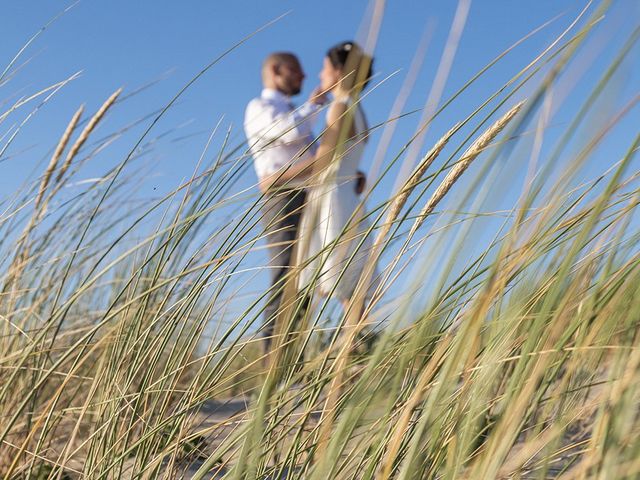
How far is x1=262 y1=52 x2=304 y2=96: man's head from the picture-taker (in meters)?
3.42

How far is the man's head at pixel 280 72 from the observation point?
3.42m

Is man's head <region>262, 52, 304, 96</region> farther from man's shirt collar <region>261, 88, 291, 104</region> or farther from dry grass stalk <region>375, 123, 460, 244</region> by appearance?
dry grass stalk <region>375, 123, 460, 244</region>

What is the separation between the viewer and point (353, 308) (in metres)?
0.89

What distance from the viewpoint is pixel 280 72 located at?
→ 135 inches

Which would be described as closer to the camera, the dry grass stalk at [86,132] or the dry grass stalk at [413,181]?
the dry grass stalk at [413,181]

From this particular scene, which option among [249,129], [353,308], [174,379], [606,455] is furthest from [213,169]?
[249,129]

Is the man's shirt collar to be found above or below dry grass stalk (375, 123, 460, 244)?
above

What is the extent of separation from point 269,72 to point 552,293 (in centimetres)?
303

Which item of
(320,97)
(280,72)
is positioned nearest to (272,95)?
(280,72)

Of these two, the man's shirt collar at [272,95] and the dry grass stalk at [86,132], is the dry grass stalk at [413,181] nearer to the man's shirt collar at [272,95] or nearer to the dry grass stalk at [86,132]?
the dry grass stalk at [86,132]

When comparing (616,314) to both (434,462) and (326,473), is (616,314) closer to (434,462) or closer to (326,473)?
(434,462)

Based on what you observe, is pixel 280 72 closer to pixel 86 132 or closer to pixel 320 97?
pixel 320 97

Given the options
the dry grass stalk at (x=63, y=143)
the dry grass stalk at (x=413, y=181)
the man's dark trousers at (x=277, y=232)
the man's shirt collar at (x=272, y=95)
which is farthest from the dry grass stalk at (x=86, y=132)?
the man's shirt collar at (x=272, y=95)

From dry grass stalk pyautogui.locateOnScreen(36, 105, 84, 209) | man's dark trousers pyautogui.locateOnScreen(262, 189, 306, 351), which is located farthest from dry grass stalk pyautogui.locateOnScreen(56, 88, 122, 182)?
man's dark trousers pyautogui.locateOnScreen(262, 189, 306, 351)
